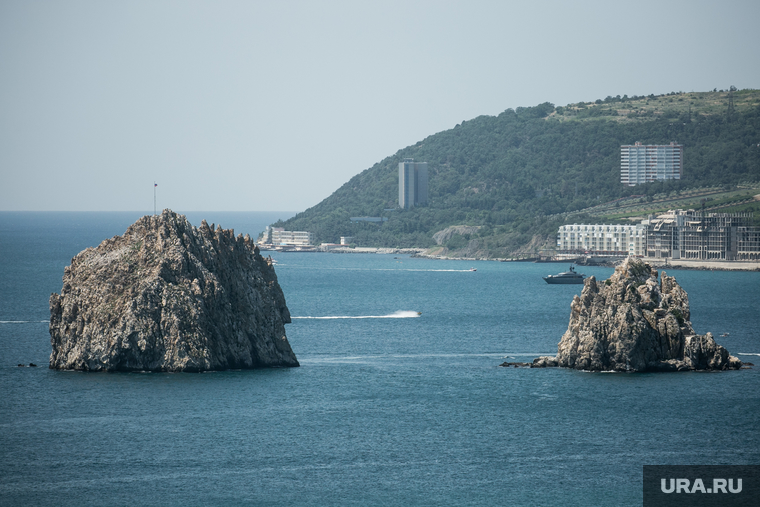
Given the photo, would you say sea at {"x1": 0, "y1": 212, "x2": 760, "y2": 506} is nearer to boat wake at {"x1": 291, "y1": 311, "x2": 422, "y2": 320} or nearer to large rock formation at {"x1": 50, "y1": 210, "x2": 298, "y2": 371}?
large rock formation at {"x1": 50, "y1": 210, "x2": 298, "y2": 371}

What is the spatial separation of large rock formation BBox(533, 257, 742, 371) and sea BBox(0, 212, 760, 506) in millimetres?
1586

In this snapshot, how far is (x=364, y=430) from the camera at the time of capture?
68938mm

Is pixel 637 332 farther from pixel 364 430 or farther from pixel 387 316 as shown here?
pixel 387 316

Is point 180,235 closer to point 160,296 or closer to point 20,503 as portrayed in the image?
point 160,296

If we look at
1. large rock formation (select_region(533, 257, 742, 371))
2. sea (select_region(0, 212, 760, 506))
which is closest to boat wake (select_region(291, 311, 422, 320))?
sea (select_region(0, 212, 760, 506))

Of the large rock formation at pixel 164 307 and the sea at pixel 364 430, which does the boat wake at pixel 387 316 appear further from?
the large rock formation at pixel 164 307

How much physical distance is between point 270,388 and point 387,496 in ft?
81.7

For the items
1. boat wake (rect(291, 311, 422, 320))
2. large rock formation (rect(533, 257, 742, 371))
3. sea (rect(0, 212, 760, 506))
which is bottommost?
sea (rect(0, 212, 760, 506))

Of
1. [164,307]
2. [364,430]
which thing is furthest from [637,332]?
[164,307]

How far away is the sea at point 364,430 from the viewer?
56.6 meters

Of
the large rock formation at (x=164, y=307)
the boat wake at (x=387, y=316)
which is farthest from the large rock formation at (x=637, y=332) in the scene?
the boat wake at (x=387, y=316)

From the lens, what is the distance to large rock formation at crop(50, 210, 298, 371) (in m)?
79.2

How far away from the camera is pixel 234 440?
65688 millimetres

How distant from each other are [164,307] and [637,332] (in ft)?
126
